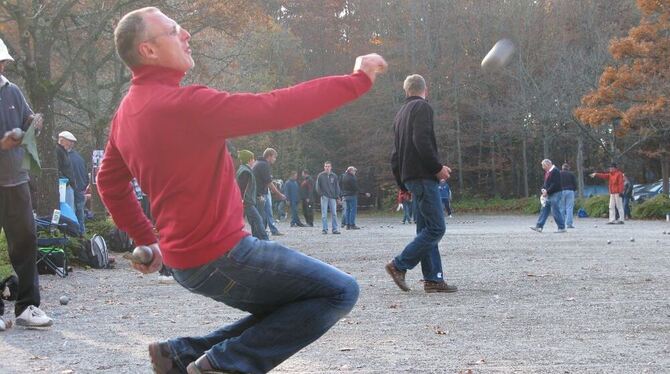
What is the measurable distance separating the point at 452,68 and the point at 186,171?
4495cm

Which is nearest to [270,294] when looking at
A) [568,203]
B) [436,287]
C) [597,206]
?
[436,287]

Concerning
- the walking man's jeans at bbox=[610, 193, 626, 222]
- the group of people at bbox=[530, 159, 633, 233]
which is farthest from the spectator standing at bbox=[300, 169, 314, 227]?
the walking man's jeans at bbox=[610, 193, 626, 222]

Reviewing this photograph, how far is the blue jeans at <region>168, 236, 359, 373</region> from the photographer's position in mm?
3838

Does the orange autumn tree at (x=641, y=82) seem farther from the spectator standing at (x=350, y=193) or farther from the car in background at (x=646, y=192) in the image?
the spectator standing at (x=350, y=193)

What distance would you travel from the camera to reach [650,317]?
7.81m

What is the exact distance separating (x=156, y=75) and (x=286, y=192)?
31.0 metres

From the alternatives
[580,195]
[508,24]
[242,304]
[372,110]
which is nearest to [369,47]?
[372,110]

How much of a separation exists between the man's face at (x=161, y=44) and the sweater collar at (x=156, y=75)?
0.7 inches

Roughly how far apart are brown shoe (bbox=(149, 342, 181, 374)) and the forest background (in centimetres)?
2927

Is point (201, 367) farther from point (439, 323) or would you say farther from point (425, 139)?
point (425, 139)

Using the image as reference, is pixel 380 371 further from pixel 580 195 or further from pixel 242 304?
pixel 580 195

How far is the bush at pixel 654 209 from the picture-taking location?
3325cm

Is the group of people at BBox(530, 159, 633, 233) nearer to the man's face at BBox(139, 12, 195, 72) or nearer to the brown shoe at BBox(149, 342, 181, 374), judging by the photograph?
the brown shoe at BBox(149, 342, 181, 374)

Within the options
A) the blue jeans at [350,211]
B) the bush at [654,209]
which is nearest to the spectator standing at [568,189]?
the blue jeans at [350,211]
